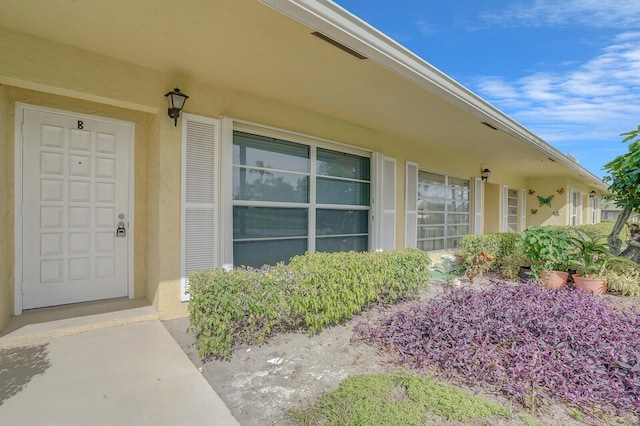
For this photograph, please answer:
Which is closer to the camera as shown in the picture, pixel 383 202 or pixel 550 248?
pixel 550 248

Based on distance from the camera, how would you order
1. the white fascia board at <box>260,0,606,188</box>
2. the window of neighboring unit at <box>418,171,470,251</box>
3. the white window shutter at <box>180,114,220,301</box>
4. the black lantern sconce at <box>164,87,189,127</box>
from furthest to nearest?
Result: the window of neighboring unit at <box>418,171,470,251</box> < the white window shutter at <box>180,114,220,301</box> < the black lantern sconce at <box>164,87,189,127</box> < the white fascia board at <box>260,0,606,188</box>

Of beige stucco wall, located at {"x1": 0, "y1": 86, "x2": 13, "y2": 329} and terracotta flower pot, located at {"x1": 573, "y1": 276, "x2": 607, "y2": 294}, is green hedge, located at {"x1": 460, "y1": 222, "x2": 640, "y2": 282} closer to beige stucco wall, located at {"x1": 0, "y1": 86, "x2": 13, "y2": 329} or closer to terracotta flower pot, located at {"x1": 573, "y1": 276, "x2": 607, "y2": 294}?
terracotta flower pot, located at {"x1": 573, "y1": 276, "x2": 607, "y2": 294}

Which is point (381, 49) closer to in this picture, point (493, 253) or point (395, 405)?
point (395, 405)

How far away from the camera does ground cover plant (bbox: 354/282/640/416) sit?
2.17 m

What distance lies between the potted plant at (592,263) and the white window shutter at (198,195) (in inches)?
218

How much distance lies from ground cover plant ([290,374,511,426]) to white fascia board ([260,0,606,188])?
2.74m

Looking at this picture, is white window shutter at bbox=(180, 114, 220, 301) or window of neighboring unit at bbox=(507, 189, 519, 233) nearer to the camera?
white window shutter at bbox=(180, 114, 220, 301)

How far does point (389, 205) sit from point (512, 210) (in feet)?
27.2

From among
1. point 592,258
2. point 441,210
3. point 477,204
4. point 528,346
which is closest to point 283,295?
point 528,346

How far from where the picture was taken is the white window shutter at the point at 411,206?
279 inches

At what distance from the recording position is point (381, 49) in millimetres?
3033

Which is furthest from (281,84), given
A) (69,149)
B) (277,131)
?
(69,149)

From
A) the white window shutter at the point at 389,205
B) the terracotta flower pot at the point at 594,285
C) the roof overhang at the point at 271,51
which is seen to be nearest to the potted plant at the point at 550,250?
the terracotta flower pot at the point at 594,285

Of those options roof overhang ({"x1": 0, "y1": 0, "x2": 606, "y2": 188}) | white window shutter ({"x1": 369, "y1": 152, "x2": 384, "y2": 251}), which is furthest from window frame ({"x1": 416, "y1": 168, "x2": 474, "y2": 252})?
roof overhang ({"x1": 0, "y1": 0, "x2": 606, "y2": 188})
